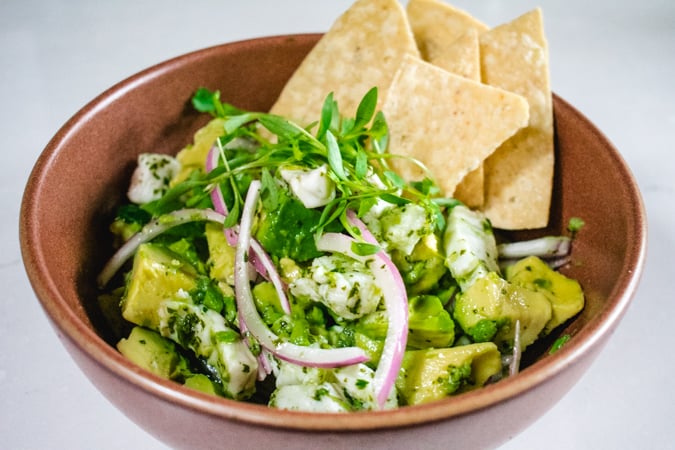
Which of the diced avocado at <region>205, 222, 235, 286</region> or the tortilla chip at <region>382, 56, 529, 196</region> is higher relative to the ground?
the tortilla chip at <region>382, 56, 529, 196</region>

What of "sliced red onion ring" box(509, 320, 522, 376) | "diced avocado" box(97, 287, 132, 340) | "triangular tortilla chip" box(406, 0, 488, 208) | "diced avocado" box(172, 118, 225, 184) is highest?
"triangular tortilla chip" box(406, 0, 488, 208)

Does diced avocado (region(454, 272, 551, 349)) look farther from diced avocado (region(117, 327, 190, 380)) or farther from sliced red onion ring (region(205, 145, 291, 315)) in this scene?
diced avocado (region(117, 327, 190, 380))

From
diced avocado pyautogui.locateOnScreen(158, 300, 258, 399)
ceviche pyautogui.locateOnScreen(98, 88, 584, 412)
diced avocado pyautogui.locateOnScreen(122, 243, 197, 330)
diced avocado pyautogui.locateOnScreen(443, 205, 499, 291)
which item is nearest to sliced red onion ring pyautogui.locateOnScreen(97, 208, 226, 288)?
ceviche pyautogui.locateOnScreen(98, 88, 584, 412)

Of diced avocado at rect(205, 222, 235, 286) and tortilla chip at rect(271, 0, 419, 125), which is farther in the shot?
tortilla chip at rect(271, 0, 419, 125)

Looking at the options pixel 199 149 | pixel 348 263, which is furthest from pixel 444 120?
pixel 199 149

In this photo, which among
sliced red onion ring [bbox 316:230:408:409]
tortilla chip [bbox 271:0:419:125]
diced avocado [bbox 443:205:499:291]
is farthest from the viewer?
tortilla chip [bbox 271:0:419:125]

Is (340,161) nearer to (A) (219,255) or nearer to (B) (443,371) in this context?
(A) (219,255)

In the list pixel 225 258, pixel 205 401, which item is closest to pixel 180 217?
pixel 225 258
